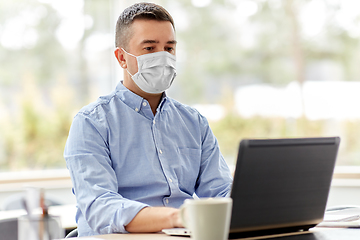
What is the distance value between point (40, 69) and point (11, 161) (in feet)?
2.75

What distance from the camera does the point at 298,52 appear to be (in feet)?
13.1

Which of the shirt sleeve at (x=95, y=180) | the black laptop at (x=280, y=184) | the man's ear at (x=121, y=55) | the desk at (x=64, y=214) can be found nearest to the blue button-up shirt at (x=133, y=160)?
the shirt sleeve at (x=95, y=180)

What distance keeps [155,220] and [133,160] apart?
1.33ft

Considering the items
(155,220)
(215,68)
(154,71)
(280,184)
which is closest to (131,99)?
(154,71)

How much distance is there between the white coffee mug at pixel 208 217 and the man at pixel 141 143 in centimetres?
47

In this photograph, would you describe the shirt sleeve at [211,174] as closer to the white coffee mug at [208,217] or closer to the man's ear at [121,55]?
the man's ear at [121,55]

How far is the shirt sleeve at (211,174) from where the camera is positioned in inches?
69.6

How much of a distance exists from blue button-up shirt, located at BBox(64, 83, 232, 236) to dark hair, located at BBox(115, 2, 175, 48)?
0.67ft

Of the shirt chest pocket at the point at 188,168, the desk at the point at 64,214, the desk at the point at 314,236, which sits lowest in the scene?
the desk at the point at 64,214

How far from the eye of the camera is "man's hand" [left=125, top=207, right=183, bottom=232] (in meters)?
1.26

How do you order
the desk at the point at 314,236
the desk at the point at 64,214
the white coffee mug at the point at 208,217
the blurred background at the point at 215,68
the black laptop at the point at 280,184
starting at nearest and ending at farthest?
the white coffee mug at the point at 208,217, the black laptop at the point at 280,184, the desk at the point at 314,236, the desk at the point at 64,214, the blurred background at the point at 215,68

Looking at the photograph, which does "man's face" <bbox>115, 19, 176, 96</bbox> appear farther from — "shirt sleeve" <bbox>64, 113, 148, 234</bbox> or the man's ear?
"shirt sleeve" <bbox>64, 113, 148, 234</bbox>

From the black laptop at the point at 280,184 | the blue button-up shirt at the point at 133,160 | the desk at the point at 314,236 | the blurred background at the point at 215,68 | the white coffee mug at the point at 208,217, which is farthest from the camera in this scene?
the blurred background at the point at 215,68

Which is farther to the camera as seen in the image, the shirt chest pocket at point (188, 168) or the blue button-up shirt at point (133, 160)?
the shirt chest pocket at point (188, 168)
